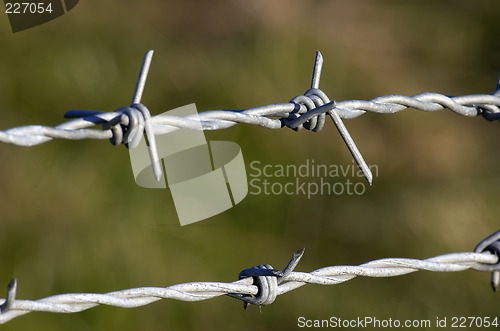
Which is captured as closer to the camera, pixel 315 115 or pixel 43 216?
pixel 315 115

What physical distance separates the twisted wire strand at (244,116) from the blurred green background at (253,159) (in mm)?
1743

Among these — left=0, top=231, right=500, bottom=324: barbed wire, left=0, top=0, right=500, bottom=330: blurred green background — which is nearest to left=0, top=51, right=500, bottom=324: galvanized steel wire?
left=0, top=231, right=500, bottom=324: barbed wire

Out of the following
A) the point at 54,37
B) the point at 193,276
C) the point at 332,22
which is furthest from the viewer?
the point at 332,22

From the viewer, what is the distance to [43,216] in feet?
9.50

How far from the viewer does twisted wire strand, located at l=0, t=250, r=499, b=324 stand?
87 centimetres

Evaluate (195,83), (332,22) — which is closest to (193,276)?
(195,83)

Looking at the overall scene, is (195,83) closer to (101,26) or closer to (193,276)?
(101,26)

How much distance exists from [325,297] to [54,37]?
86.3 inches

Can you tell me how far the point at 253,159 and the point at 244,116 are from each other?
214 centimetres

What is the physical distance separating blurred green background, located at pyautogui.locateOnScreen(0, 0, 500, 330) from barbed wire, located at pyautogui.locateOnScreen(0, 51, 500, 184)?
5.78 ft

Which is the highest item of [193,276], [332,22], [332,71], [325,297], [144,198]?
[332,22]

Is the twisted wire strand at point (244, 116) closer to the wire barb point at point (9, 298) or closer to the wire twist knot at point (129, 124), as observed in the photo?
the wire twist knot at point (129, 124)

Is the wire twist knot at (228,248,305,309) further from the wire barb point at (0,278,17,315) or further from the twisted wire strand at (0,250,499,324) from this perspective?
the wire barb point at (0,278,17,315)

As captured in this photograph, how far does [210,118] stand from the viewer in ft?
3.27
